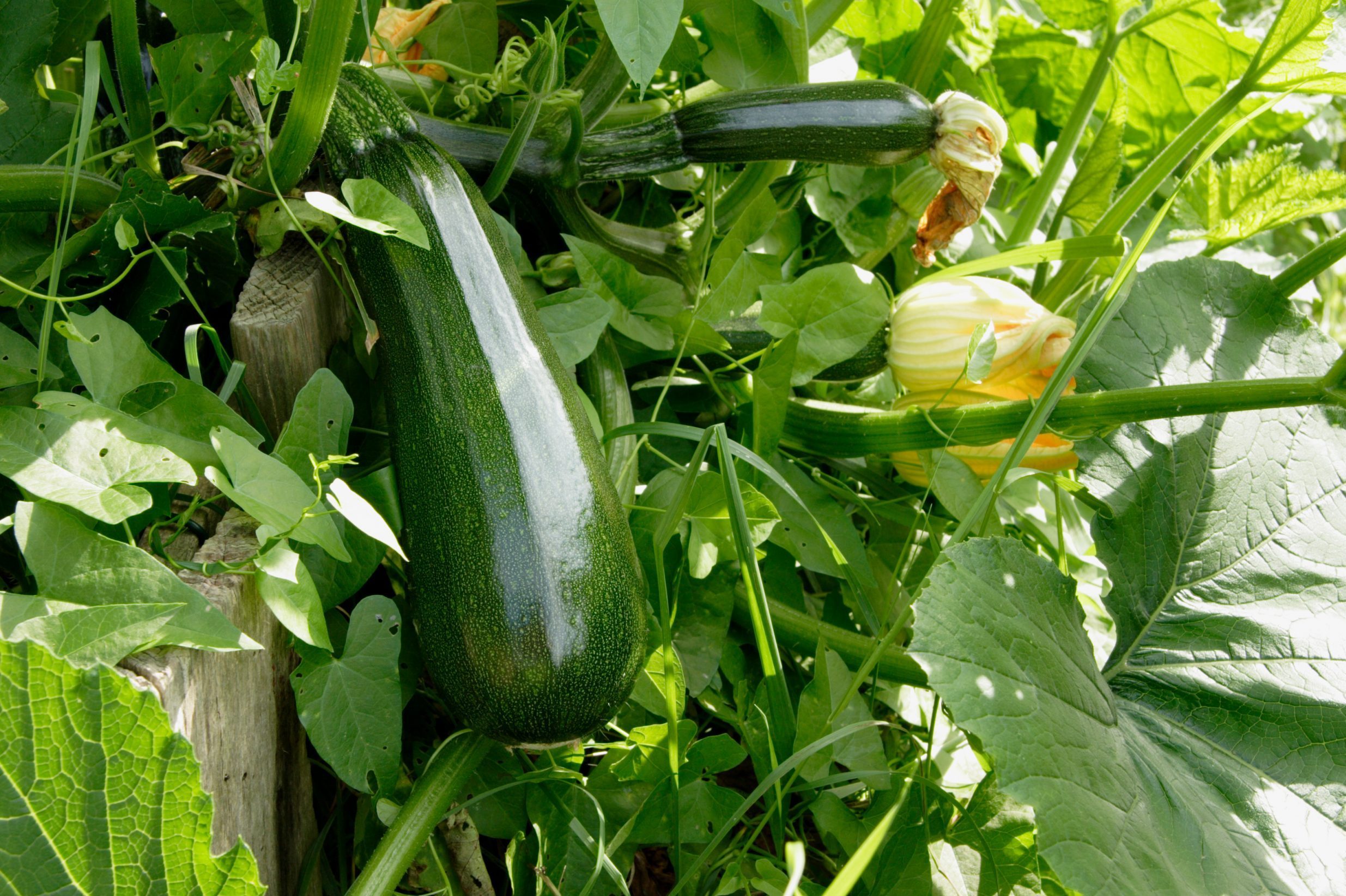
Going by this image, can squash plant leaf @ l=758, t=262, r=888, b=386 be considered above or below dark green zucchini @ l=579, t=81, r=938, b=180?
below

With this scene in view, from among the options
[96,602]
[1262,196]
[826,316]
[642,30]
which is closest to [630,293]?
[826,316]

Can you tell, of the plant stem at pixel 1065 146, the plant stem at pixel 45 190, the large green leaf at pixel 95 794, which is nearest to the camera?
the large green leaf at pixel 95 794

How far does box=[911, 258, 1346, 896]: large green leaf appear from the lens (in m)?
0.86

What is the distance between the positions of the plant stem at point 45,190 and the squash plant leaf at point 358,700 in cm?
52

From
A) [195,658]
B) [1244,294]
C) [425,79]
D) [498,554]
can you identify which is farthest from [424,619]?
[1244,294]

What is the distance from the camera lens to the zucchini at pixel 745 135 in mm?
1219

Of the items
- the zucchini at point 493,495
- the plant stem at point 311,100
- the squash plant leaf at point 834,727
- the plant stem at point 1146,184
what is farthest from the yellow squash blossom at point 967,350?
the plant stem at point 311,100

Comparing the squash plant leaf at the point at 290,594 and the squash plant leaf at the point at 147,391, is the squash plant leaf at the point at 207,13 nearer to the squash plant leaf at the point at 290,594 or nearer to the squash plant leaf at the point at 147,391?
the squash plant leaf at the point at 147,391

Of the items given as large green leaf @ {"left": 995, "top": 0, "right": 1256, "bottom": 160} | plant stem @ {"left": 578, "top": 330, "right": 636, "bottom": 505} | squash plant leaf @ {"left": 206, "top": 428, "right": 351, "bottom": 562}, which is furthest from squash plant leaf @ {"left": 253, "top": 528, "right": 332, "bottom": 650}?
large green leaf @ {"left": 995, "top": 0, "right": 1256, "bottom": 160}

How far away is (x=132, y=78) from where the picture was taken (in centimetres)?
103

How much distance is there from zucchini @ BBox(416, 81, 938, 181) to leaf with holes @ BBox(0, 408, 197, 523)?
1.94ft

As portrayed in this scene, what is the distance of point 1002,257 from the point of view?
1.26m

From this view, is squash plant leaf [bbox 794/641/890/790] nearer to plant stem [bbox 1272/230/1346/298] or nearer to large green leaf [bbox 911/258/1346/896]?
large green leaf [bbox 911/258/1346/896]

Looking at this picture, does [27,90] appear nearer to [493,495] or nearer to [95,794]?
[493,495]
